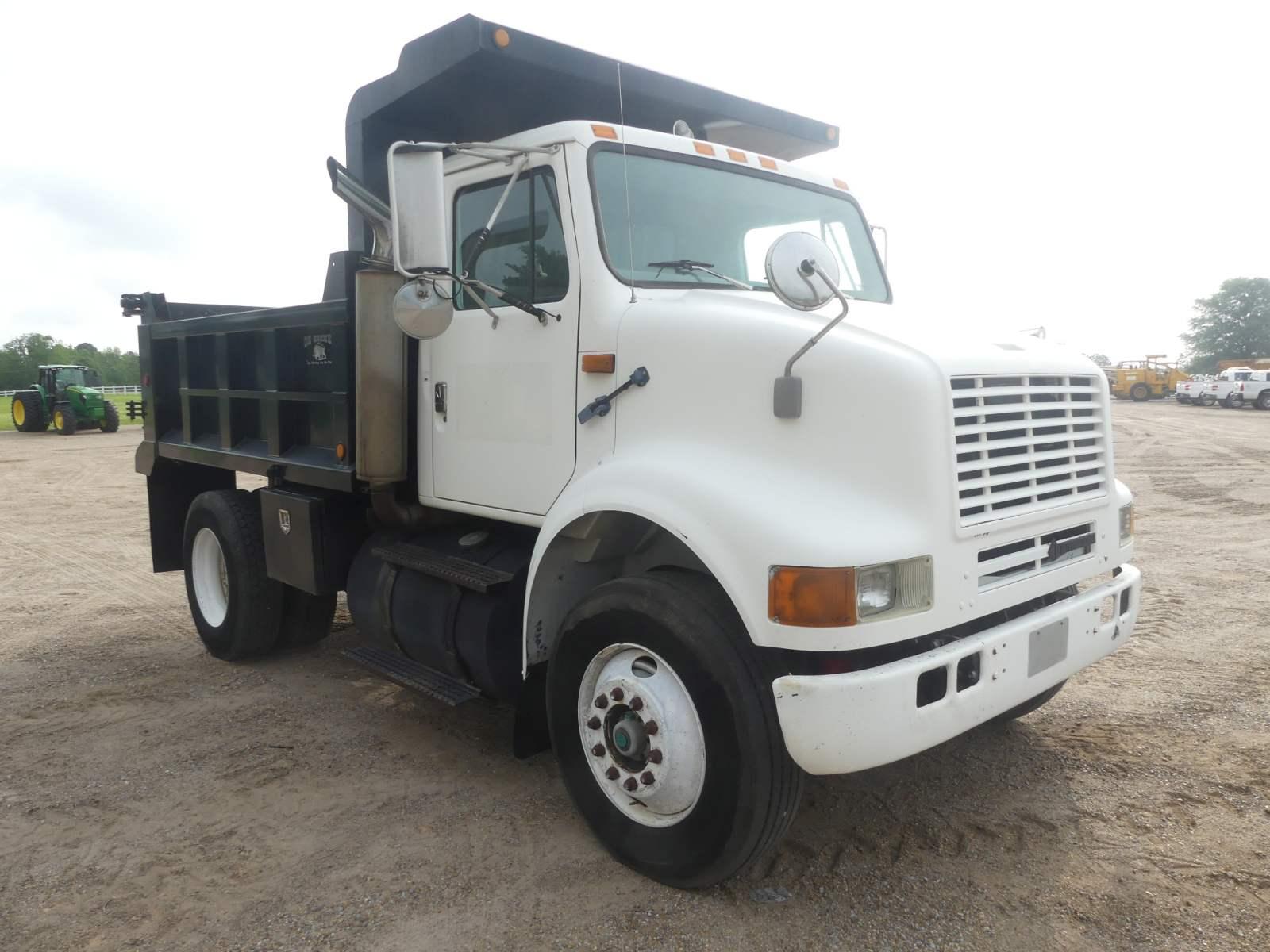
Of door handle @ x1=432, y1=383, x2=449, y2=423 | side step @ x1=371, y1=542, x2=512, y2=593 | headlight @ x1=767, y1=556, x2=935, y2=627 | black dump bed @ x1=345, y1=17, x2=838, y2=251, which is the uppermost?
black dump bed @ x1=345, y1=17, x2=838, y2=251

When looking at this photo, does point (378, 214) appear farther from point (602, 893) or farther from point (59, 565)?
point (59, 565)

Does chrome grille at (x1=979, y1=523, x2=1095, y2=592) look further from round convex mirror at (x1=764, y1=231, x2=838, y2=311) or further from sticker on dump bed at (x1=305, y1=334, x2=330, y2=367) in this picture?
sticker on dump bed at (x1=305, y1=334, x2=330, y2=367)

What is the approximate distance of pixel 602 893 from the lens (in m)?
3.18

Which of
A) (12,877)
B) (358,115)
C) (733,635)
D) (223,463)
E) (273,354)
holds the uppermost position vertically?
(358,115)

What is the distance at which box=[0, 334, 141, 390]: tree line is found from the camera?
229 ft

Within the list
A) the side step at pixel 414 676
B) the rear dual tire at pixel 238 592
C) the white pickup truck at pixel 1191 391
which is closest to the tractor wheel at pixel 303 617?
the rear dual tire at pixel 238 592

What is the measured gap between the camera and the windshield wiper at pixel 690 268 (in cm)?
364

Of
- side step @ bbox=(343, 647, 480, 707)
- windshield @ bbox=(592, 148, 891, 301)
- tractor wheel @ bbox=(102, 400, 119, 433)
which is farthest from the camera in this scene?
tractor wheel @ bbox=(102, 400, 119, 433)

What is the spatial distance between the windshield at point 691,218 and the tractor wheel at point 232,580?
10.7ft

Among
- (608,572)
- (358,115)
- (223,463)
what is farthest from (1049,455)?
(223,463)

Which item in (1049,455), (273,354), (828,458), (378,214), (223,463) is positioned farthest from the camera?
(223,463)

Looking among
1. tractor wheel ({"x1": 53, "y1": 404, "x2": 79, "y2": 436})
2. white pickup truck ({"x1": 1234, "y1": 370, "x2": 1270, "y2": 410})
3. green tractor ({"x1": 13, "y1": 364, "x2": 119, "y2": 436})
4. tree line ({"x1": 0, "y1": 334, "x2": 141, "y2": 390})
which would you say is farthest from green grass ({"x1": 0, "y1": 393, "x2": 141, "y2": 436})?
white pickup truck ({"x1": 1234, "y1": 370, "x2": 1270, "y2": 410})

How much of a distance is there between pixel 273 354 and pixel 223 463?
989 mm

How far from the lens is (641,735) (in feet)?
10.4
